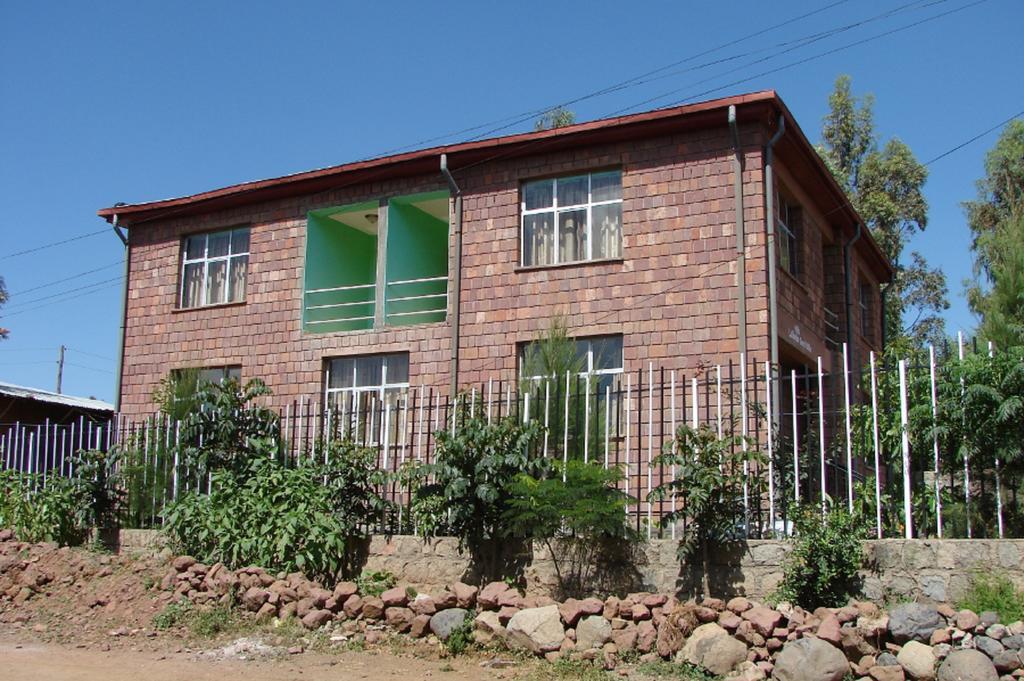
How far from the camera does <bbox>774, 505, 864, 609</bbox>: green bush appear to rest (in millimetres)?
8008

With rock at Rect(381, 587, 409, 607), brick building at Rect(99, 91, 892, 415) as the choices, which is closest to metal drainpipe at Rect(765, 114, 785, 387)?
brick building at Rect(99, 91, 892, 415)

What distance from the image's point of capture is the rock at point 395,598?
30.4ft

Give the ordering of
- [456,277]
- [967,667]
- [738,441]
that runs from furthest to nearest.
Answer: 1. [456,277]
2. [738,441]
3. [967,667]

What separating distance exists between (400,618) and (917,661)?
4350 mm

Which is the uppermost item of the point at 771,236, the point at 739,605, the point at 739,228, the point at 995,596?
the point at 739,228

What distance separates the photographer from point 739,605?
8031 millimetres

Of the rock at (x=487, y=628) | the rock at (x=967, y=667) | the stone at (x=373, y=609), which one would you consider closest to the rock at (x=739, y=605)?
the rock at (x=967, y=667)

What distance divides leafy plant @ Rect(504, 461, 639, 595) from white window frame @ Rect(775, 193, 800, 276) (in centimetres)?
742

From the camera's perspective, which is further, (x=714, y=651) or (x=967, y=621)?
(x=714, y=651)

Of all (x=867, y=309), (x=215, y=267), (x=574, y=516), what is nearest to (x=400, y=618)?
(x=574, y=516)

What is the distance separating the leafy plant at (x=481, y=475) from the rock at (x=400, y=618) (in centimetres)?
108

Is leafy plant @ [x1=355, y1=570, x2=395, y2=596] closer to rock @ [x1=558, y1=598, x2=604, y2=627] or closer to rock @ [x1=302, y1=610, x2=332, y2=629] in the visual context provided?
rock @ [x1=302, y1=610, x2=332, y2=629]

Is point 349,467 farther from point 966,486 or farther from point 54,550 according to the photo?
point 966,486

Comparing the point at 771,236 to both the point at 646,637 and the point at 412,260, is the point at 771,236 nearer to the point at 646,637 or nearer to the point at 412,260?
the point at 412,260
